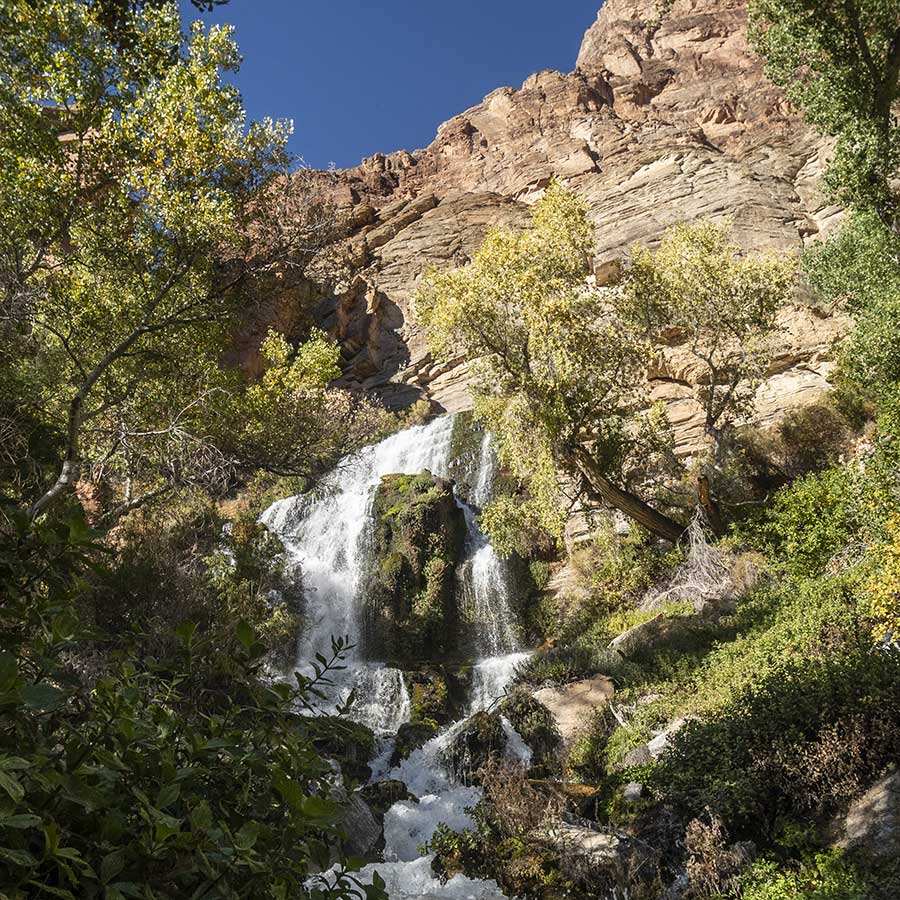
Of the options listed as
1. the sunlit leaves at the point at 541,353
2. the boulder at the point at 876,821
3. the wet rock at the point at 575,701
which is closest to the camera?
the boulder at the point at 876,821

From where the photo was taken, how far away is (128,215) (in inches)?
304

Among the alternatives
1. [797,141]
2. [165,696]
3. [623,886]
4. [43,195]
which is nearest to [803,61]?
[43,195]

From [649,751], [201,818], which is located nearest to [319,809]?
[201,818]

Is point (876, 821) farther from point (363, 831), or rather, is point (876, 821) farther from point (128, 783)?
point (128, 783)

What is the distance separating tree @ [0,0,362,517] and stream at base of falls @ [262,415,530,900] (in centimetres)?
348

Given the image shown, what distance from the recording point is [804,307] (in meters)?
22.5

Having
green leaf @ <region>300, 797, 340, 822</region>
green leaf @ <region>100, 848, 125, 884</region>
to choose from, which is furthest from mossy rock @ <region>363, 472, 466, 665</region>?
green leaf @ <region>100, 848, 125, 884</region>

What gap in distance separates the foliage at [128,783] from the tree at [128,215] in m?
4.78

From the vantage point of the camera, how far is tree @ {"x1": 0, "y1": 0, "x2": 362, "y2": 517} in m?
6.67

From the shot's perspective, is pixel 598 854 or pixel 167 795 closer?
pixel 167 795

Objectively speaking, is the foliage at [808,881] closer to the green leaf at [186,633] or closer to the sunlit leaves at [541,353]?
the green leaf at [186,633]

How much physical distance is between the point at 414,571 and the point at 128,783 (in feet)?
61.8

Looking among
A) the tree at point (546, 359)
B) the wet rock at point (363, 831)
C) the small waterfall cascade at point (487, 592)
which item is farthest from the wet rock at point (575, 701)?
the small waterfall cascade at point (487, 592)

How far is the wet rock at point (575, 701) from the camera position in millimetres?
11633
